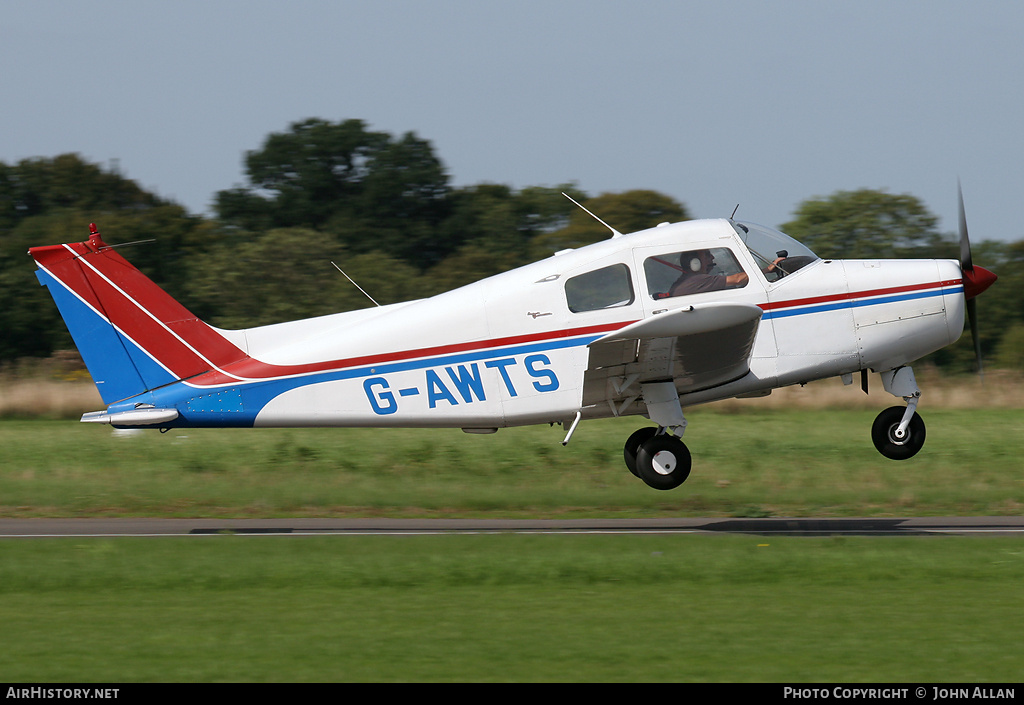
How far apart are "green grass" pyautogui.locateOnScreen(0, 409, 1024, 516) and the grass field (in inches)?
2.8

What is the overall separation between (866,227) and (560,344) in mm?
28819

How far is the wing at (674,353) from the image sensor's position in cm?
1069

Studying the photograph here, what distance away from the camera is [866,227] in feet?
124

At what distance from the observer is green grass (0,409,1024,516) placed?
15.1m

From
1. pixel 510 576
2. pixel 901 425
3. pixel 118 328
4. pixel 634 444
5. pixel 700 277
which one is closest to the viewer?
pixel 510 576

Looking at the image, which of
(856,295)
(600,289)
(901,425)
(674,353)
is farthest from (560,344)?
(901,425)

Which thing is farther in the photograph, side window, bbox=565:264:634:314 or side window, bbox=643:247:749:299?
side window, bbox=565:264:634:314

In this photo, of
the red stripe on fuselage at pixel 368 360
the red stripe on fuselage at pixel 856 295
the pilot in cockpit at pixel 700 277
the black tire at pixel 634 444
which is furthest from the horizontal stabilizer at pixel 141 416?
the red stripe on fuselage at pixel 856 295

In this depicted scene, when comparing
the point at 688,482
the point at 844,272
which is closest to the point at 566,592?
the point at 844,272

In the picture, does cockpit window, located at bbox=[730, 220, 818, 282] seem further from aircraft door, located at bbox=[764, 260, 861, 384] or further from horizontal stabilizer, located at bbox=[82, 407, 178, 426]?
horizontal stabilizer, located at bbox=[82, 407, 178, 426]

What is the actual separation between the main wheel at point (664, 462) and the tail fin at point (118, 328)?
4.65m

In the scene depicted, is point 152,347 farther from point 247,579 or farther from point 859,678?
point 859,678

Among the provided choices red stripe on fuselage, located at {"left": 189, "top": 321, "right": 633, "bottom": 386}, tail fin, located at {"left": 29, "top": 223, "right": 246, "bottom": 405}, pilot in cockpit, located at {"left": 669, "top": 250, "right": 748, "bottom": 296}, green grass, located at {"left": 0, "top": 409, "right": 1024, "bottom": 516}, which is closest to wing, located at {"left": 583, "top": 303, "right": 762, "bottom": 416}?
pilot in cockpit, located at {"left": 669, "top": 250, "right": 748, "bottom": 296}

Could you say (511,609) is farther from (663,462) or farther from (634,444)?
(634,444)
